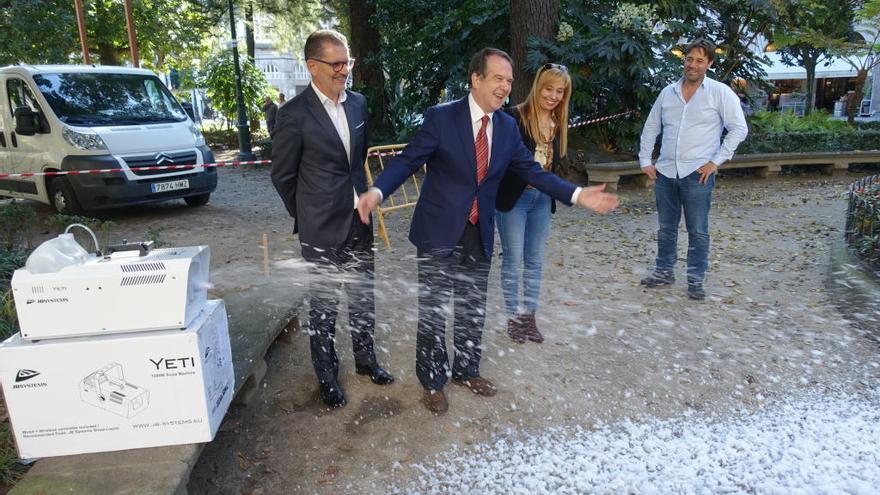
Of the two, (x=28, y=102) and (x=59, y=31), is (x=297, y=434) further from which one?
(x=59, y=31)

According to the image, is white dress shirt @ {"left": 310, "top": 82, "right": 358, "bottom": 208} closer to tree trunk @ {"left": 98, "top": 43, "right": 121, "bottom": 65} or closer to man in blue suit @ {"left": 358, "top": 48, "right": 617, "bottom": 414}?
man in blue suit @ {"left": 358, "top": 48, "right": 617, "bottom": 414}

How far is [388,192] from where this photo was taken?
3568mm

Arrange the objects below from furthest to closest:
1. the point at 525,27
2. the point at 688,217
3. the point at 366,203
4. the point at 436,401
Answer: the point at 525,27 → the point at 688,217 → the point at 436,401 → the point at 366,203

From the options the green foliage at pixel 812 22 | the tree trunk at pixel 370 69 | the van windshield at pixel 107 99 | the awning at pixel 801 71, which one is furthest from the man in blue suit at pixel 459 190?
the awning at pixel 801 71

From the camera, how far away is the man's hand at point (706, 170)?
523 cm

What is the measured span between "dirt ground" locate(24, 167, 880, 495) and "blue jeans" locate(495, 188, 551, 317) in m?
0.36

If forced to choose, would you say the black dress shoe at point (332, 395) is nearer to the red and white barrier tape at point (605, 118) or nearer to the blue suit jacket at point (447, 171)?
the blue suit jacket at point (447, 171)

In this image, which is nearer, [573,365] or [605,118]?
[573,365]

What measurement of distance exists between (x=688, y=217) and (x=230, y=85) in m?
21.6

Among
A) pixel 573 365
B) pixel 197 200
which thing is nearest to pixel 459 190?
pixel 573 365

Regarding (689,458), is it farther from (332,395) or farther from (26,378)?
(26,378)

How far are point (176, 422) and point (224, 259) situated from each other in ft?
16.1

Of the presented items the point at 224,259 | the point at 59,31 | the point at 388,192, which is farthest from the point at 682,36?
the point at 59,31

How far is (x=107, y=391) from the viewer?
2529 millimetres
